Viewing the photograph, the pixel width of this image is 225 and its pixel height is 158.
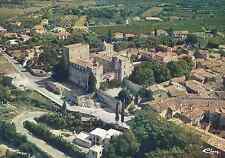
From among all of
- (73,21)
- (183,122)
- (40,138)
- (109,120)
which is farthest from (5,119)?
(73,21)

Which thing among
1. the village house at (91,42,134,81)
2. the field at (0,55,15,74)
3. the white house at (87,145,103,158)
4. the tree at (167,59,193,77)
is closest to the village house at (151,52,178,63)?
the tree at (167,59,193,77)

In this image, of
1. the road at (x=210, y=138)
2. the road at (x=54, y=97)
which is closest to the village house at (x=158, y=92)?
the road at (x=54, y=97)

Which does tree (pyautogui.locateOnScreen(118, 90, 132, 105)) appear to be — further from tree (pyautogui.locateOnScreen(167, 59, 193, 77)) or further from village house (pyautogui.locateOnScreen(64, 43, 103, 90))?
tree (pyautogui.locateOnScreen(167, 59, 193, 77))

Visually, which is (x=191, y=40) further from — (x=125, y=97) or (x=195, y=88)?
(x=125, y=97)

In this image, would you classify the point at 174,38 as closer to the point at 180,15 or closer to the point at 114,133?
the point at 180,15

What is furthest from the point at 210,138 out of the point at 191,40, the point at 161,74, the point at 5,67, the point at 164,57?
the point at 191,40

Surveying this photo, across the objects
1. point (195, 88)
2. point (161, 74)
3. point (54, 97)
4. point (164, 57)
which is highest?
point (164, 57)

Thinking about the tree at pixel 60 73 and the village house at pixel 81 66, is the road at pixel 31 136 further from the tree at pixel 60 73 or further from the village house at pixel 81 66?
the tree at pixel 60 73
